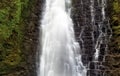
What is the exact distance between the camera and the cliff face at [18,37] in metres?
11.1

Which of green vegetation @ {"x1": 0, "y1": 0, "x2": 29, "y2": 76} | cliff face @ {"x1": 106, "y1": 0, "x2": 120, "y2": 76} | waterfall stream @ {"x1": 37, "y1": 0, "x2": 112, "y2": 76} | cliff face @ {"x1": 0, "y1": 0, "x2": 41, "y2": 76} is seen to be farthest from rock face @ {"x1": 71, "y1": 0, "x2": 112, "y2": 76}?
green vegetation @ {"x1": 0, "y1": 0, "x2": 29, "y2": 76}

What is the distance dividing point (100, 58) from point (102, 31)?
1564mm

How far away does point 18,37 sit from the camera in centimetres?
1183

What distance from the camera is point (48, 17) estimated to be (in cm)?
1337

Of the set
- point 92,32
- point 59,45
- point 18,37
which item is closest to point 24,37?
point 18,37

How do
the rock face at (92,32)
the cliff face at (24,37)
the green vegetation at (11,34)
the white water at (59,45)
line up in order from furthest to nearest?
the rock face at (92,32) < the white water at (59,45) < the cliff face at (24,37) < the green vegetation at (11,34)

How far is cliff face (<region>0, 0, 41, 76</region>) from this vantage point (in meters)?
11.1

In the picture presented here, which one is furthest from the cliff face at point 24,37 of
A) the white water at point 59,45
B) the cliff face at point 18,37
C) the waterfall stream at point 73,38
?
the white water at point 59,45

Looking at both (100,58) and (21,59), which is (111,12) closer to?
(100,58)

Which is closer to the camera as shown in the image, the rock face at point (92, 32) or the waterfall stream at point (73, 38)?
the waterfall stream at point (73, 38)

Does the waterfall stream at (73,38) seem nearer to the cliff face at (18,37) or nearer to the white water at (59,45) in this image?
the white water at (59,45)

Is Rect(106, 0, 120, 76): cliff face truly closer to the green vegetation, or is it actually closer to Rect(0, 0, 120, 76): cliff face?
Rect(0, 0, 120, 76): cliff face

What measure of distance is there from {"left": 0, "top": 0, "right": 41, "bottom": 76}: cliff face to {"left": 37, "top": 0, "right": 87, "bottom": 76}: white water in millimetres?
504

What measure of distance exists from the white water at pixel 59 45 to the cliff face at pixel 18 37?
504 mm
